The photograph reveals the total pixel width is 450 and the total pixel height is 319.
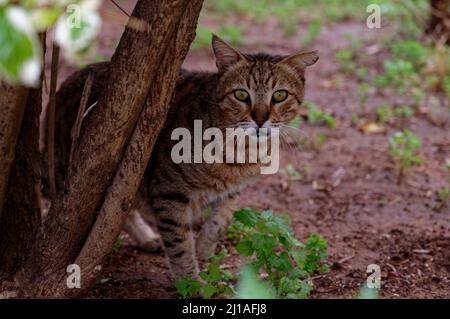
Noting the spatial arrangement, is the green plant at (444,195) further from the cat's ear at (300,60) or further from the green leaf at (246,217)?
the green leaf at (246,217)

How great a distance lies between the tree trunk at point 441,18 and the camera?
7891 mm

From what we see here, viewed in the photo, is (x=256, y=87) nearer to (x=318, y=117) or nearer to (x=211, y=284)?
(x=211, y=284)

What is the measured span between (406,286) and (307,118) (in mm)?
3112

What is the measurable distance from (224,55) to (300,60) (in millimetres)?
427

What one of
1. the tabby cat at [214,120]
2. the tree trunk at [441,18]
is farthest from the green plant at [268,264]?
the tree trunk at [441,18]

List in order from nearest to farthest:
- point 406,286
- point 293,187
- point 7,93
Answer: point 7,93 < point 406,286 < point 293,187

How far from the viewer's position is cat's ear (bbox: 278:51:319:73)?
3.68m

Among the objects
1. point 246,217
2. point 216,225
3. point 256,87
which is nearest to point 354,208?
point 216,225

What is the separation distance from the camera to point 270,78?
3656 mm

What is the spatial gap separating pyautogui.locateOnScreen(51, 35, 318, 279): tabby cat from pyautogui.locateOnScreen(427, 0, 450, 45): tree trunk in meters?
4.71

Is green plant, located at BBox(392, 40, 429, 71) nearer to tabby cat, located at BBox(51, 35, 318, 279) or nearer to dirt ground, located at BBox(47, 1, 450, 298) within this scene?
dirt ground, located at BBox(47, 1, 450, 298)

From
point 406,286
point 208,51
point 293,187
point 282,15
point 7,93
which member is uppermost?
point 282,15

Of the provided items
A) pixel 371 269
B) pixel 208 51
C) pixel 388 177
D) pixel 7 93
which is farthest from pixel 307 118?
pixel 7 93

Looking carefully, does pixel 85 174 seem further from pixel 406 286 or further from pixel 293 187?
pixel 293 187
